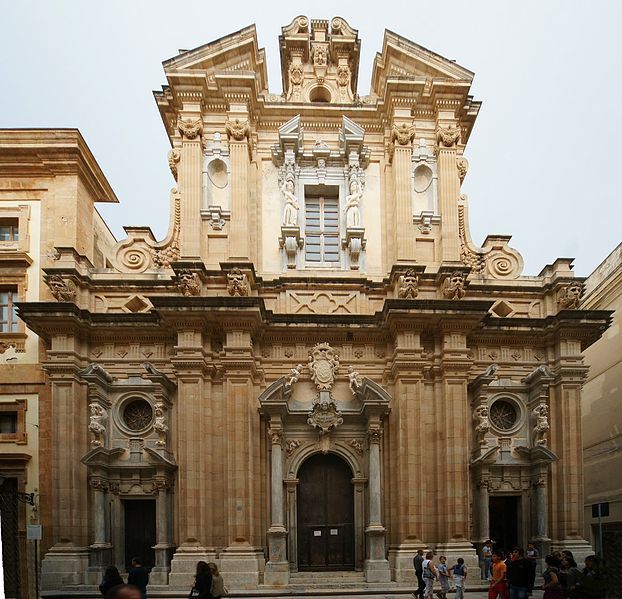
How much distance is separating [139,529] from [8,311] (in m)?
8.22

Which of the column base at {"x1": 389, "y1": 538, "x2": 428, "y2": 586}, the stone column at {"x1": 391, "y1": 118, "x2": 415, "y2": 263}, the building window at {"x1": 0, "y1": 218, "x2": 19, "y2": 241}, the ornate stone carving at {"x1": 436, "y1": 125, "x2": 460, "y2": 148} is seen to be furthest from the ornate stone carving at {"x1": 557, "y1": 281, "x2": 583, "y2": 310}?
the building window at {"x1": 0, "y1": 218, "x2": 19, "y2": 241}

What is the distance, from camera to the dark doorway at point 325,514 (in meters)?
23.8

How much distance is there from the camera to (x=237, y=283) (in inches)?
915

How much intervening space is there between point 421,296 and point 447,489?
5721 mm

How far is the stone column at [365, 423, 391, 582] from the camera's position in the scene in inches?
886

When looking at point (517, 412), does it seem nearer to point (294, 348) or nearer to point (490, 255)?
point (490, 255)

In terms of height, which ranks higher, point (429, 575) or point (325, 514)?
point (325, 514)

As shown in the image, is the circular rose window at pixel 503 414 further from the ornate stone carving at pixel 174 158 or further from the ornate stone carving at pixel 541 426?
the ornate stone carving at pixel 174 158

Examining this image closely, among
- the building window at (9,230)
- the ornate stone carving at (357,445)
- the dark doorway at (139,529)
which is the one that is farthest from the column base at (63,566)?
the building window at (9,230)

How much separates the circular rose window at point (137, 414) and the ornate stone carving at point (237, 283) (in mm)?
4250

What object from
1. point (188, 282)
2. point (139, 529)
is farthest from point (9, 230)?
point (139, 529)

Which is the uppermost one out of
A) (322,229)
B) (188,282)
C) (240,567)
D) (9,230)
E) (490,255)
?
(9,230)

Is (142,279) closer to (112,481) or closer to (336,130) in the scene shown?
(112,481)

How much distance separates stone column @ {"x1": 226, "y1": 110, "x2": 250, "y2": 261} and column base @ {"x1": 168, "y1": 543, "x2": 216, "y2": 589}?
8426 millimetres
